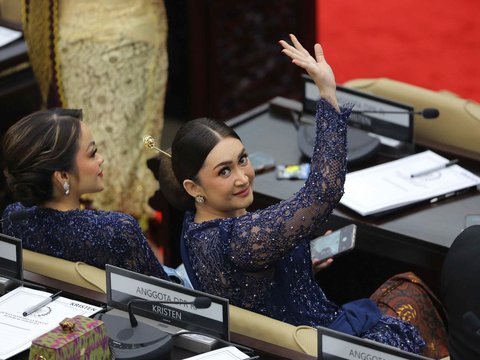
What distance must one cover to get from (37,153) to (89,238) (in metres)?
0.23

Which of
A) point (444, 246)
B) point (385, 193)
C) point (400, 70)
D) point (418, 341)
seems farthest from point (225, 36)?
point (418, 341)

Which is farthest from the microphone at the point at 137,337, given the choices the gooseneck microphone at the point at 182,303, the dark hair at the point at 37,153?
the dark hair at the point at 37,153

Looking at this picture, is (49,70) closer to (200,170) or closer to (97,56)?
(97,56)

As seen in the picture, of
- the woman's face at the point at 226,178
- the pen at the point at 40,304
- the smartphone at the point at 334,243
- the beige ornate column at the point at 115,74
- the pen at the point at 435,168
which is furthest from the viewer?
the beige ornate column at the point at 115,74

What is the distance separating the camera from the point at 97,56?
12.4 feet

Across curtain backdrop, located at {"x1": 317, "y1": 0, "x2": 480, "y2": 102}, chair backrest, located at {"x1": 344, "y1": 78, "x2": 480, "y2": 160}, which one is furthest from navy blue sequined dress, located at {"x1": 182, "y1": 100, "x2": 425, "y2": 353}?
curtain backdrop, located at {"x1": 317, "y1": 0, "x2": 480, "y2": 102}

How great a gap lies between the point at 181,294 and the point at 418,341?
713mm

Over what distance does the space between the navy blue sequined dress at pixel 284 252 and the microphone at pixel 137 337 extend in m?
0.29

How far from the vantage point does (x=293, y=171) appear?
3201 millimetres

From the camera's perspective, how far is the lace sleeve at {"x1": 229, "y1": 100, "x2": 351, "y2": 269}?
2.26 metres

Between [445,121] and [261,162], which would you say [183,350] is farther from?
[445,121]

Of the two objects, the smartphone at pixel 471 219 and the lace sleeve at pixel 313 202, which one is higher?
the lace sleeve at pixel 313 202

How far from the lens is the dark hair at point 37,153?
2453 millimetres

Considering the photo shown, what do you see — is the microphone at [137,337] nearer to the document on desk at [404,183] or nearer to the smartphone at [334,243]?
the smartphone at [334,243]
